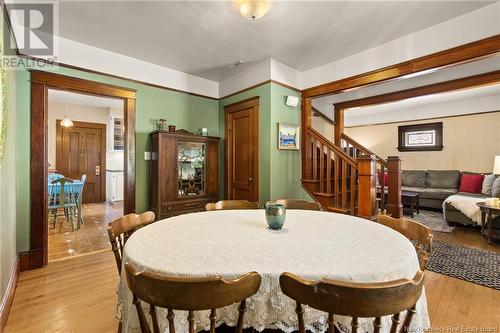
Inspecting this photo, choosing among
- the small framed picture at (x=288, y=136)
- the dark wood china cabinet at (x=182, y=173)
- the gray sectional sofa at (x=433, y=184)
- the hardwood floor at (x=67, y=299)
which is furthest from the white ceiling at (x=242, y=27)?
the gray sectional sofa at (x=433, y=184)

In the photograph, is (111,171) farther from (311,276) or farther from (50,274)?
(311,276)

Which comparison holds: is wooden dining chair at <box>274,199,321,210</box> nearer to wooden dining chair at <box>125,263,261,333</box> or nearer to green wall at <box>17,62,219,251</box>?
wooden dining chair at <box>125,263,261,333</box>

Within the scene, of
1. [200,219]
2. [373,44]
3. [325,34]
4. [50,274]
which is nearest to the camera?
[200,219]

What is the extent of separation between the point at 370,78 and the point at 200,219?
2.74 metres

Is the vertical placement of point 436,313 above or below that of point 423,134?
below

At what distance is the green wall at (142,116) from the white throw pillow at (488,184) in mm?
5573

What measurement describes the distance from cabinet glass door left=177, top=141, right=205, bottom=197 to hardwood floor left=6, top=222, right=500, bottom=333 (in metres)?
1.31

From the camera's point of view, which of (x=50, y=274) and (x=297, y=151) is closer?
(x=50, y=274)

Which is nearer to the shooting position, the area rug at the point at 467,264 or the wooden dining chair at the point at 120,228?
the wooden dining chair at the point at 120,228

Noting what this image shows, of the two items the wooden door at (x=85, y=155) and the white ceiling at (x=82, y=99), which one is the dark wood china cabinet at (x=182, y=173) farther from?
the wooden door at (x=85, y=155)

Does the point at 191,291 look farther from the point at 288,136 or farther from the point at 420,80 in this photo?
the point at 420,80

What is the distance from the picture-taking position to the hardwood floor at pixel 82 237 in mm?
3216

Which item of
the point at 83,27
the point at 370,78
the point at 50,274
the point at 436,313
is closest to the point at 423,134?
the point at 370,78

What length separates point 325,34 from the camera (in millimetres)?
Result: 2766
